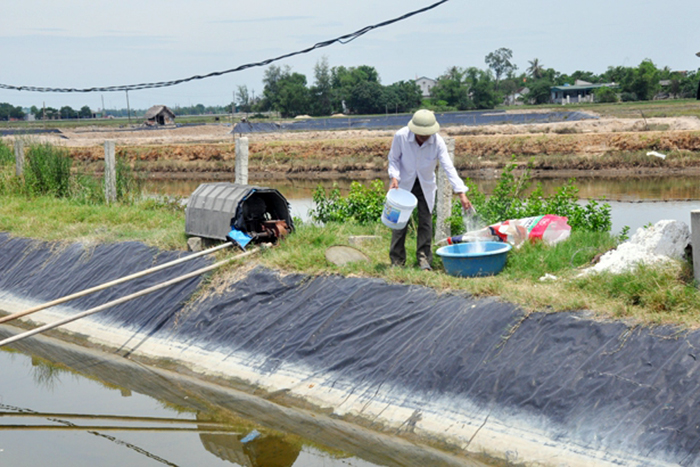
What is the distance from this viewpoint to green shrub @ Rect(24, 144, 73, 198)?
588 inches

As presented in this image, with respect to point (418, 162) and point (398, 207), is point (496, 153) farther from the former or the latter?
point (398, 207)

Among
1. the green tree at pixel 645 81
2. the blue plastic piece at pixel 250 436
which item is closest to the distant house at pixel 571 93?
the green tree at pixel 645 81

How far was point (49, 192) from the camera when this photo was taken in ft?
48.8

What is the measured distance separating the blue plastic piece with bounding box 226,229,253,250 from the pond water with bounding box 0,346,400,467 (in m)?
1.96

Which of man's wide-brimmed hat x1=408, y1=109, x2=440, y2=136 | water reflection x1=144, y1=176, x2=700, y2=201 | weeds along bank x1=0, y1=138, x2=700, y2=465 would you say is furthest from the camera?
water reflection x1=144, y1=176, x2=700, y2=201

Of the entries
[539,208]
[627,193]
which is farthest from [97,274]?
[627,193]

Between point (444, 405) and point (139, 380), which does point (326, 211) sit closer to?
point (139, 380)

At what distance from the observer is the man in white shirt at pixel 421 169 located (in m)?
7.38

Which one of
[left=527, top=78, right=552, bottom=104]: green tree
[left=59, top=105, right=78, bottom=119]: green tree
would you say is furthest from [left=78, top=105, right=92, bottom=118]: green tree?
[left=527, top=78, right=552, bottom=104]: green tree

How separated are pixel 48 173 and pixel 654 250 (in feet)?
39.8

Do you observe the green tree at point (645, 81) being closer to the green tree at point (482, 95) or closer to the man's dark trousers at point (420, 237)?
the green tree at point (482, 95)

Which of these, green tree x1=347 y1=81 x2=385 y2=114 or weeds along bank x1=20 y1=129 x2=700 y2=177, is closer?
weeds along bank x1=20 y1=129 x2=700 y2=177

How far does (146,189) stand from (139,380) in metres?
7.67

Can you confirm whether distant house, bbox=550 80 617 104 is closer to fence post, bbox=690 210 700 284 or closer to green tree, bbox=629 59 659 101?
green tree, bbox=629 59 659 101
